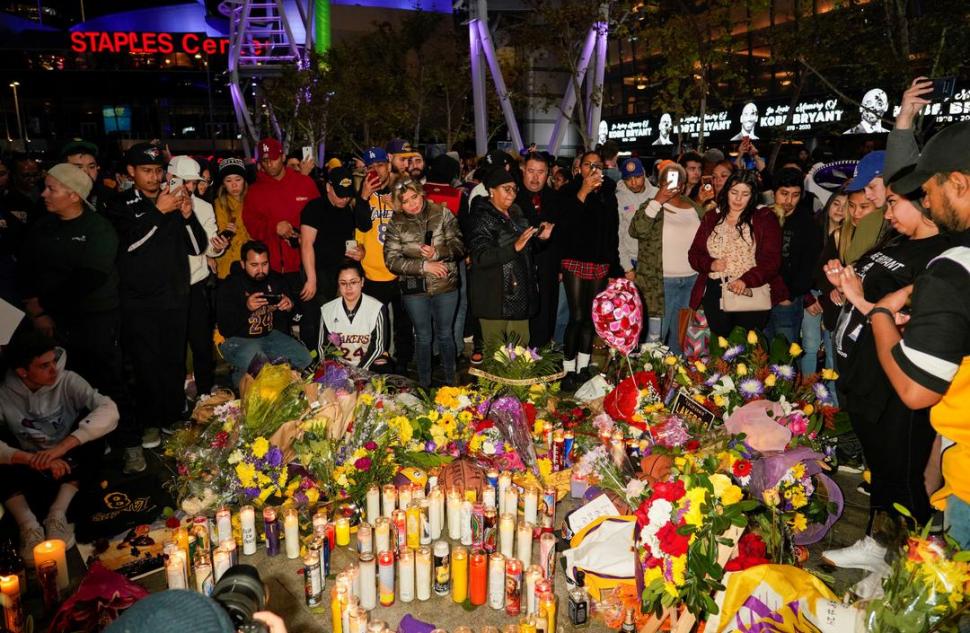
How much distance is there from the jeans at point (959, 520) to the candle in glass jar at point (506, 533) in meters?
1.78

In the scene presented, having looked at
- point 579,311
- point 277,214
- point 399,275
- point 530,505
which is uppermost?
point 277,214

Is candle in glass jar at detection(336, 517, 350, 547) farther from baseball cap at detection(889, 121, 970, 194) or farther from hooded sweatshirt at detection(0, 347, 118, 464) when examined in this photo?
baseball cap at detection(889, 121, 970, 194)

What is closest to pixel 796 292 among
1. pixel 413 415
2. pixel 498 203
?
pixel 498 203

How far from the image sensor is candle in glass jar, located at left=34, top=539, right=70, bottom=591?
9.61 ft

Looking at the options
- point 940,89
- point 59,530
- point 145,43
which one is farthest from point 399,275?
point 145,43

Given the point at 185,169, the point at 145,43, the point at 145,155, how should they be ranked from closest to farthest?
the point at 145,155
the point at 185,169
the point at 145,43

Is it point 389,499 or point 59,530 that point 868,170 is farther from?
point 59,530

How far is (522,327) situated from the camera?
5.65m

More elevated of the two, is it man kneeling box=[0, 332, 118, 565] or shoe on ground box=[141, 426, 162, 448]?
man kneeling box=[0, 332, 118, 565]

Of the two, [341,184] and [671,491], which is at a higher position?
[341,184]

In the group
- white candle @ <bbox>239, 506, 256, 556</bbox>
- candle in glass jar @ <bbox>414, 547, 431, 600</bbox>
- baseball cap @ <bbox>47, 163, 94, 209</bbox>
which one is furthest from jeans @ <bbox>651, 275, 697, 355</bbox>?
baseball cap @ <bbox>47, 163, 94, 209</bbox>

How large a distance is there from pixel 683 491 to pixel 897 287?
4.85ft

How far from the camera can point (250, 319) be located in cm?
522

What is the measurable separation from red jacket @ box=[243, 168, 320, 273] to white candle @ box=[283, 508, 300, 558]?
3.19 metres
